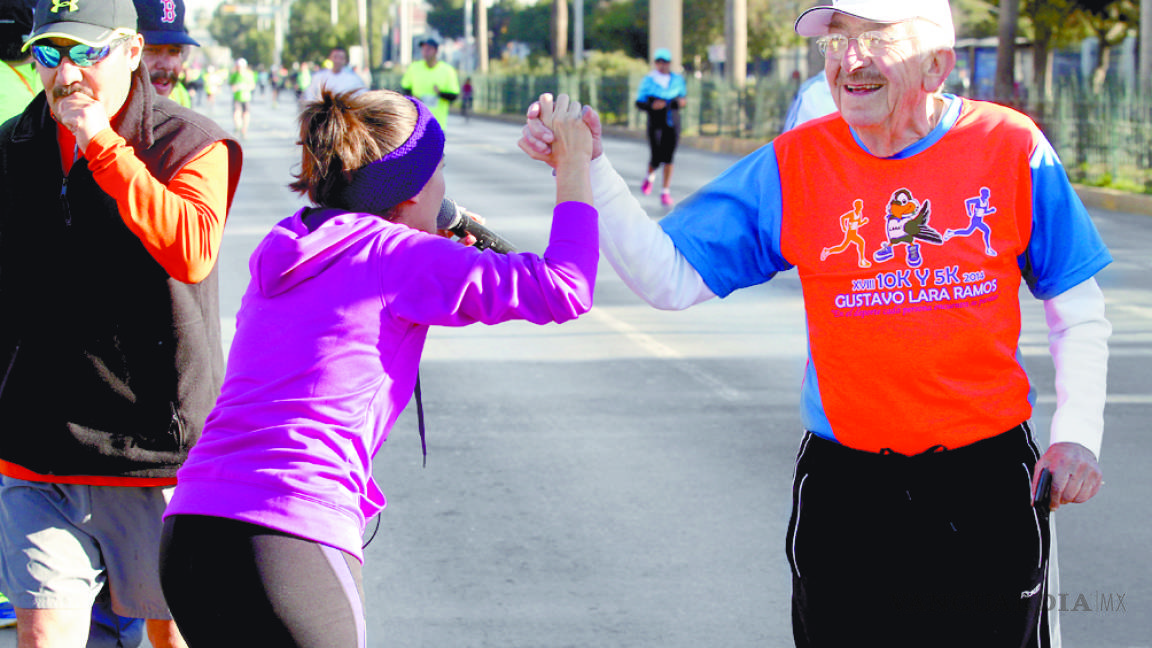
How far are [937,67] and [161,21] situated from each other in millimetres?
2057

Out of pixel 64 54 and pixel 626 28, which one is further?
pixel 626 28

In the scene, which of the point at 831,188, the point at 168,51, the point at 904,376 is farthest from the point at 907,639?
the point at 168,51

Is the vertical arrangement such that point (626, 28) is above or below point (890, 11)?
above

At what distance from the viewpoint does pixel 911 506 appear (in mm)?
2855

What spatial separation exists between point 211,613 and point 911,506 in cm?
129

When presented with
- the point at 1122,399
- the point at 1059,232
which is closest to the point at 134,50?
the point at 1059,232

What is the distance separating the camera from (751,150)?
30.4 m

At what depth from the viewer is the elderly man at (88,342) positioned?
3.13 m

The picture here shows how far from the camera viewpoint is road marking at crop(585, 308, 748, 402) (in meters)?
7.67

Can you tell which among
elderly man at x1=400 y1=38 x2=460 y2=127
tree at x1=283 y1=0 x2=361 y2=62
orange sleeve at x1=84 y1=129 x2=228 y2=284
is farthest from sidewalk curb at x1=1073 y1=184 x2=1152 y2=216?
tree at x1=283 y1=0 x2=361 y2=62

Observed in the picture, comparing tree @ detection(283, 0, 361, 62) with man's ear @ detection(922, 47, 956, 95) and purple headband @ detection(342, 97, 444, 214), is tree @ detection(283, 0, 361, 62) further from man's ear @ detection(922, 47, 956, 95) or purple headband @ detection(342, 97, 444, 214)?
purple headband @ detection(342, 97, 444, 214)

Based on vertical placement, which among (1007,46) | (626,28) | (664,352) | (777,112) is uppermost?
(626,28)

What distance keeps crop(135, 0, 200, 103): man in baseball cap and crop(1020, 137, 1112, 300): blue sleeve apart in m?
2.13

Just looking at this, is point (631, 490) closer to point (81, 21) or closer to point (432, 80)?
point (81, 21)
